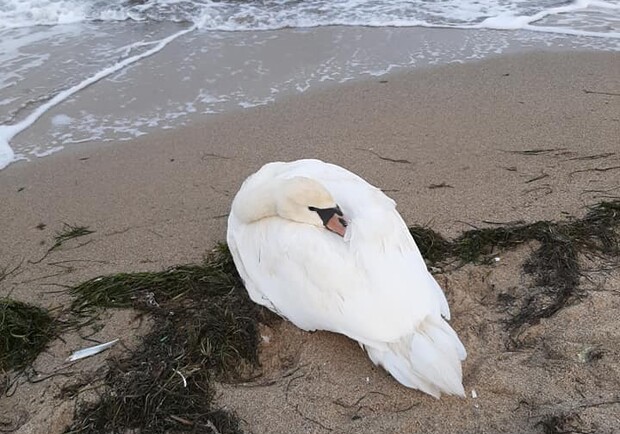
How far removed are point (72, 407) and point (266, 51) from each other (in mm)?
5019

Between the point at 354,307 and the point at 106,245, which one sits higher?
the point at 354,307

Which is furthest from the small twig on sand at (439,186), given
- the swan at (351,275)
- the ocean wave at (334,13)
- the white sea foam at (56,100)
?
the ocean wave at (334,13)

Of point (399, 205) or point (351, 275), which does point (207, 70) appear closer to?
point (399, 205)

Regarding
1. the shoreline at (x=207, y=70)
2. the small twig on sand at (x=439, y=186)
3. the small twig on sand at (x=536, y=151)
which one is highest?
the small twig on sand at (x=536, y=151)

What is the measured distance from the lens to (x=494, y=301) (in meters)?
3.47

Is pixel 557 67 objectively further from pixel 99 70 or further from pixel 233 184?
pixel 99 70

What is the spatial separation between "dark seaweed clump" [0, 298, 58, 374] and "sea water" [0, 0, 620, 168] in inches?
83.8

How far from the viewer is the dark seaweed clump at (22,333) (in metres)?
3.31

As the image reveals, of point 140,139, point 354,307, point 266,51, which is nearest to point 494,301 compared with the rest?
point 354,307

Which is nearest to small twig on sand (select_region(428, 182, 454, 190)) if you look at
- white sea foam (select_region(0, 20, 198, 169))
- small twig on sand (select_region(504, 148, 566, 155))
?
small twig on sand (select_region(504, 148, 566, 155))

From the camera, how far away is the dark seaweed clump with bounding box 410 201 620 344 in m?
3.47

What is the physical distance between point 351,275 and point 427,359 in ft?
1.55

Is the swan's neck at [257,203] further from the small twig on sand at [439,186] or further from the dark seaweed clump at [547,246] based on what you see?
the small twig on sand at [439,186]

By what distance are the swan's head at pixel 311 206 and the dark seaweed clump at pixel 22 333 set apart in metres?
1.36
